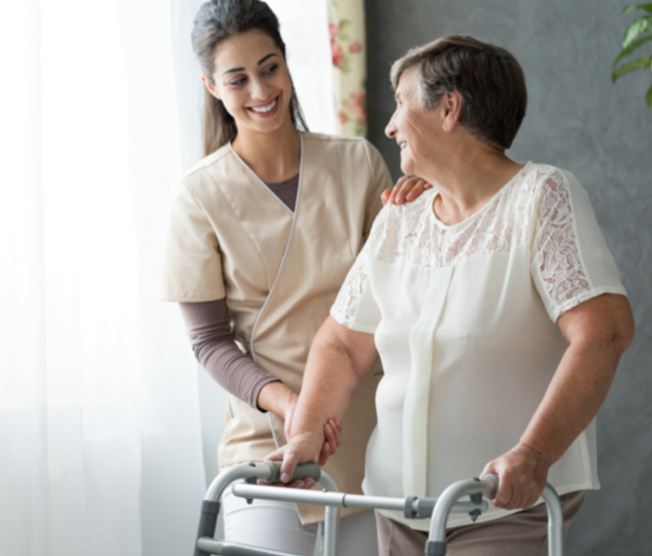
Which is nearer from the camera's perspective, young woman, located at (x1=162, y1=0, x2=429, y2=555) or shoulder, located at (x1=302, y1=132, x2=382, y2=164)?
young woman, located at (x1=162, y1=0, x2=429, y2=555)

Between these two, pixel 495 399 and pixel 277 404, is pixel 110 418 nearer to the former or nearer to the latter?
pixel 277 404

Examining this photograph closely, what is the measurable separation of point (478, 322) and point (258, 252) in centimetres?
66

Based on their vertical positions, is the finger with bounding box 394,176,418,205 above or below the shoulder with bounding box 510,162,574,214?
above

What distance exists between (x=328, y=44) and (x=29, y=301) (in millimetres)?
1455

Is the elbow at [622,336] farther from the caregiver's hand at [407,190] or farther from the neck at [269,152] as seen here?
the neck at [269,152]

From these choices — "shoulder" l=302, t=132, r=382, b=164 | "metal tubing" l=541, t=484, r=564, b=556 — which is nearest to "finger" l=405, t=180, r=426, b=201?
"shoulder" l=302, t=132, r=382, b=164

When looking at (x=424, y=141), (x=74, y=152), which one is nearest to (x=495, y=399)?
(x=424, y=141)

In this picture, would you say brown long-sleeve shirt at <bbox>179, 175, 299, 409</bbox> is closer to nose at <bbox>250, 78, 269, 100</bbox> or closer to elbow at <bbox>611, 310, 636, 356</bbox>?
nose at <bbox>250, 78, 269, 100</bbox>

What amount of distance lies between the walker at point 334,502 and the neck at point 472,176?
539 mm

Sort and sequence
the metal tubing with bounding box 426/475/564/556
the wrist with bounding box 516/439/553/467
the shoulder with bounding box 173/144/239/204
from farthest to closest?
the shoulder with bounding box 173/144/239/204
the wrist with bounding box 516/439/553/467
the metal tubing with bounding box 426/475/564/556

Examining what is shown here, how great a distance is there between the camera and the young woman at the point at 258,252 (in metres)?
1.70

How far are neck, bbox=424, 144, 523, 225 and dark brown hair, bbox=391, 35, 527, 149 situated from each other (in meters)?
0.04

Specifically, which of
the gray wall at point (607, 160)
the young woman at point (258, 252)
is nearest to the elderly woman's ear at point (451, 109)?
the young woman at point (258, 252)

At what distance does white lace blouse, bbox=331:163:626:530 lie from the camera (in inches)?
47.9
